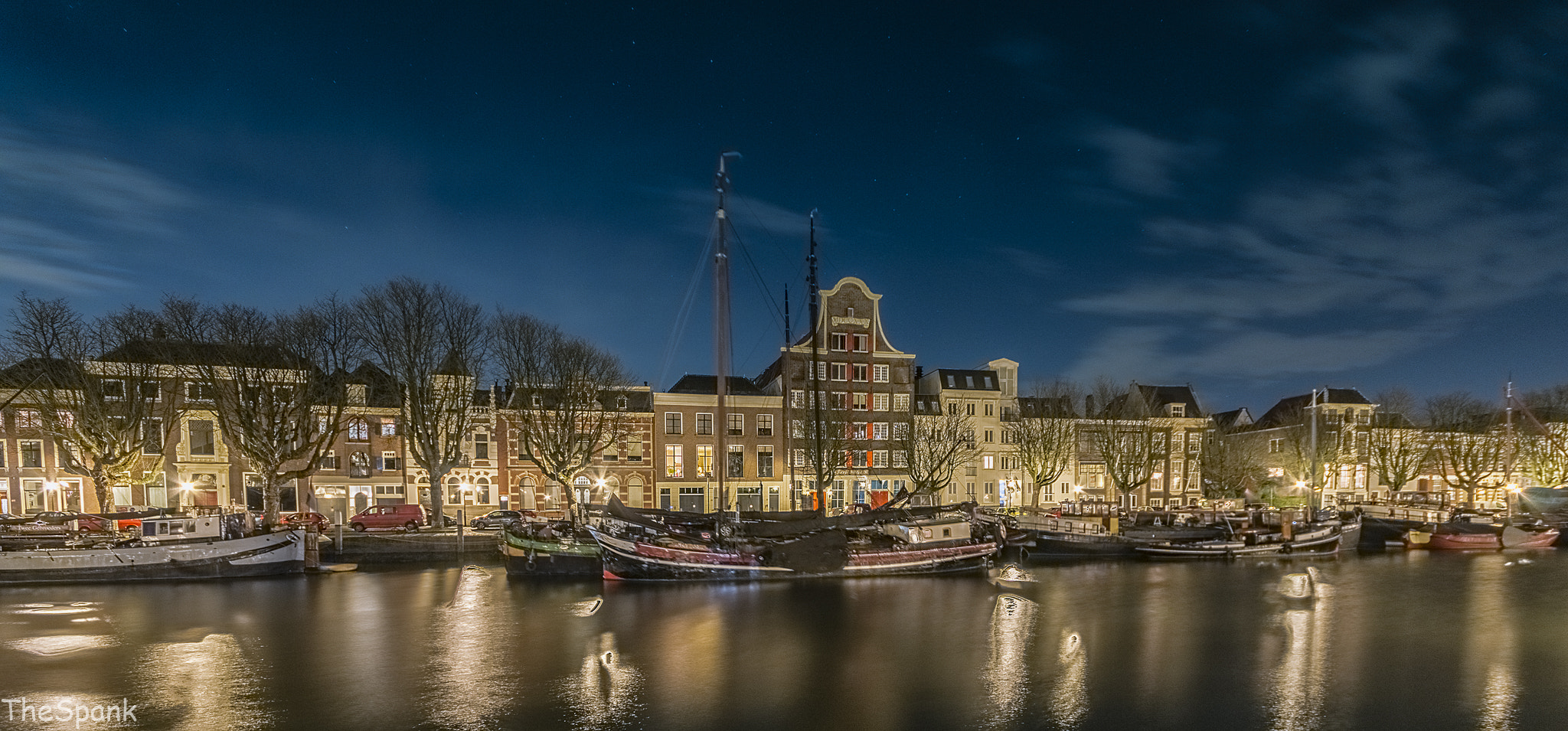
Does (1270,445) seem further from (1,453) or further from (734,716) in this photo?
(1,453)

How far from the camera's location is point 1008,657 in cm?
2142

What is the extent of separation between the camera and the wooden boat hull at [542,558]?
118 feet

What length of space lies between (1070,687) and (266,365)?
45.1 metres

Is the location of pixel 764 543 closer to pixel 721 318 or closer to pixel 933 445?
pixel 721 318

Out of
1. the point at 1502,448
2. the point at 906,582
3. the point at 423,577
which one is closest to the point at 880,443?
the point at 906,582

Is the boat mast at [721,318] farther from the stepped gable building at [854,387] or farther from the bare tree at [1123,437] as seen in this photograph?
the bare tree at [1123,437]

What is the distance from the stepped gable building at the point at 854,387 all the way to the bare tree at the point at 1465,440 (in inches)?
2011

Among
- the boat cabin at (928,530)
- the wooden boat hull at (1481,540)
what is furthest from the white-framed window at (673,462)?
the wooden boat hull at (1481,540)

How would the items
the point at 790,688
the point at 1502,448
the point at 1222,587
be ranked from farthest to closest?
the point at 1502,448
the point at 1222,587
the point at 790,688

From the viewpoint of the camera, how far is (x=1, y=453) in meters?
50.7

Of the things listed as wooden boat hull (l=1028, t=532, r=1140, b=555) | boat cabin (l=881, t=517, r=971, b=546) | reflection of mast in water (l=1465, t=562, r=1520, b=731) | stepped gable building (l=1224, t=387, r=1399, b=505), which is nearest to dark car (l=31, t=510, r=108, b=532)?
boat cabin (l=881, t=517, r=971, b=546)

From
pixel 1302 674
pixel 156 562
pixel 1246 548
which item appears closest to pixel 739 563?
pixel 1302 674

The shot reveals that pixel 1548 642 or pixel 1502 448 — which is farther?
pixel 1502 448

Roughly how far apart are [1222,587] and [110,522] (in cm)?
5966
